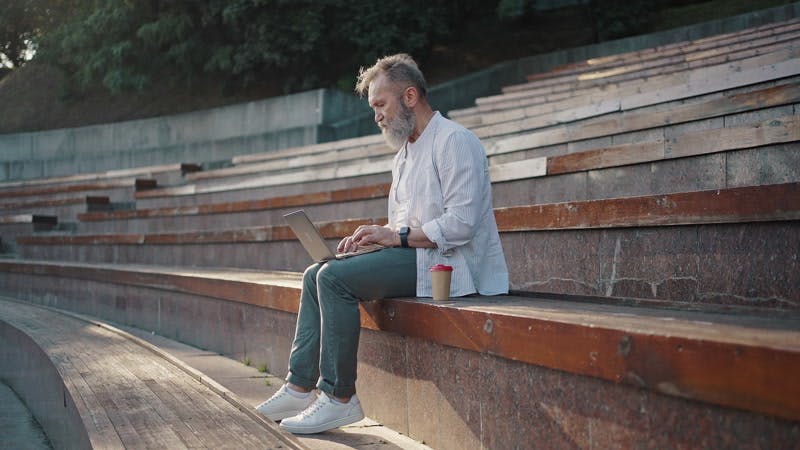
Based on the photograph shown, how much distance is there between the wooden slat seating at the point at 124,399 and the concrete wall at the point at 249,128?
618 centimetres

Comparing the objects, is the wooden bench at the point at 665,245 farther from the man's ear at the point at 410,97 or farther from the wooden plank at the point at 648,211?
the man's ear at the point at 410,97

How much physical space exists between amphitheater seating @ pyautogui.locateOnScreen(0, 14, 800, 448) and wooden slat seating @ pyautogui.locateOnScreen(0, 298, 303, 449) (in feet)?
1.90

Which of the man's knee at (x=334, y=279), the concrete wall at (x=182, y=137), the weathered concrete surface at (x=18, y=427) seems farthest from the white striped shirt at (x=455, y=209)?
the concrete wall at (x=182, y=137)

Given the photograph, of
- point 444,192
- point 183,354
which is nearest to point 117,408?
point 444,192

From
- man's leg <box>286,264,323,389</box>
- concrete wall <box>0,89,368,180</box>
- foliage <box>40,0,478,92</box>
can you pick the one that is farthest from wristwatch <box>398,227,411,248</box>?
foliage <box>40,0,478,92</box>

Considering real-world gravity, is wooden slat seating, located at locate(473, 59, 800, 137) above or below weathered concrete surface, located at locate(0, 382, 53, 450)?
above

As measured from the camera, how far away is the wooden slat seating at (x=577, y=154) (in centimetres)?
337

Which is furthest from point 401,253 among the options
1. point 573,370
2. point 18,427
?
point 18,427

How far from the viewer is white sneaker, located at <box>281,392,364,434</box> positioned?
2947mm

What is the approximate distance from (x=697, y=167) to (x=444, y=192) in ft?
4.03

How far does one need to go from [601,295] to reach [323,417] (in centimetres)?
117

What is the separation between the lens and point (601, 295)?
10.4ft

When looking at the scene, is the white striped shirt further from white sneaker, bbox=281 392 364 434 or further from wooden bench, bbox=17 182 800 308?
white sneaker, bbox=281 392 364 434

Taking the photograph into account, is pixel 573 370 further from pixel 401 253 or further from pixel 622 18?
pixel 622 18
